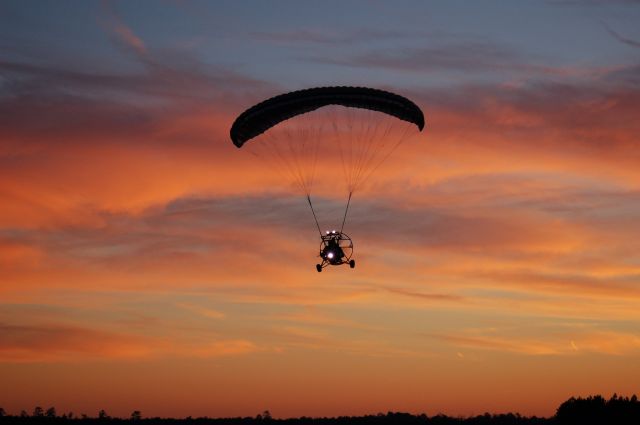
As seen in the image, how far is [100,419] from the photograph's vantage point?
164 metres

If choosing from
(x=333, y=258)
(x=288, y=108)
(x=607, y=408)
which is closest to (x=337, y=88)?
(x=288, y=108)

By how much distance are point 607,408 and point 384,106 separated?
4713 cm

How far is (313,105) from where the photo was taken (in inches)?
2265

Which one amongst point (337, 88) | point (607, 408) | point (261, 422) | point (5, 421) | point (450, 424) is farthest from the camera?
point (261, 422)

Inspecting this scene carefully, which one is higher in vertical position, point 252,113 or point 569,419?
point 252,113

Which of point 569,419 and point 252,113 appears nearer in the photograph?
point 252,113

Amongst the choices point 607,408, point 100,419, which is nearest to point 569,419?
point 607,408

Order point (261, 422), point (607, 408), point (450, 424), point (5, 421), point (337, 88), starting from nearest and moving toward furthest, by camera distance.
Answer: point (337, 88) → point (607, 408) → point (5, 421) → point (450, 424) → point (261, 422)

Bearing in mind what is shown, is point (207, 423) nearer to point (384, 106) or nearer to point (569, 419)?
point (569, 419)

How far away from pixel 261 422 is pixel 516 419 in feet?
148

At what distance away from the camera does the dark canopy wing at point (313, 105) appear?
5681 cm

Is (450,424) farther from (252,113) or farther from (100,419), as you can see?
(252,113)

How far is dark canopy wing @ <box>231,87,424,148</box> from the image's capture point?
5681 centimetres

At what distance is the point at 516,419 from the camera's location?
174 metres
